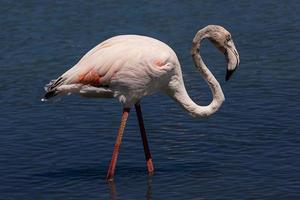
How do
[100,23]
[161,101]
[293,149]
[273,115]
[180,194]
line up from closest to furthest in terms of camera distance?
[180,194] < [293,149] < [273,115] < [161,101] < [100,23]

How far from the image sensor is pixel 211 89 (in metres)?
10.8

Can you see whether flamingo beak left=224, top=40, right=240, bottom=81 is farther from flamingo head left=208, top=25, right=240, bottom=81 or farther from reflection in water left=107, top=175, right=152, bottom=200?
reflection in water left=107, top=175, right=152, bottom=200

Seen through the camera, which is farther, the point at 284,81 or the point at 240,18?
the point at 240,18

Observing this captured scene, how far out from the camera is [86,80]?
10648 mm

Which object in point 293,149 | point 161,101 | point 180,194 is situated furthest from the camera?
point 161,101

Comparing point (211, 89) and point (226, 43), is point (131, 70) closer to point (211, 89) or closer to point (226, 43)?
point (211, 89)

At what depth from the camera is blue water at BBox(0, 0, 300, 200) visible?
1054 cm

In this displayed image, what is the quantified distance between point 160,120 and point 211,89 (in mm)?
2029

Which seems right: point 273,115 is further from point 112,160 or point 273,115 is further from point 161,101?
point 112,160

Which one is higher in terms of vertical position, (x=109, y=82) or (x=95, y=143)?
(x=109, y=82)

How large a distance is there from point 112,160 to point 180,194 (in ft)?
3.31

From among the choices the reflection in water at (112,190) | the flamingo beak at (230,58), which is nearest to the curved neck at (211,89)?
the flamingo beak at (230,58)

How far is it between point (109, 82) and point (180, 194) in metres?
1.61

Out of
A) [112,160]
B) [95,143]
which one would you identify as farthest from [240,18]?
[112,160]
